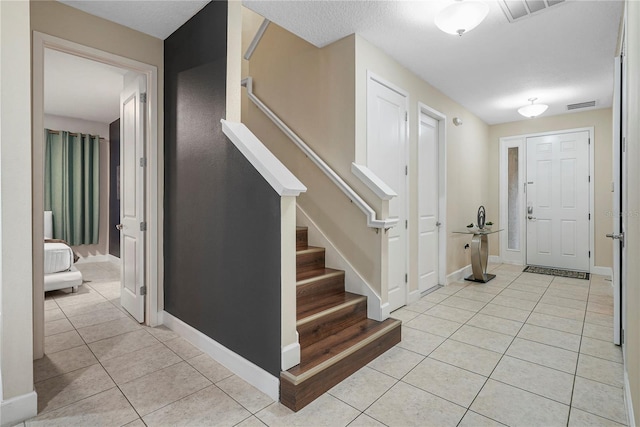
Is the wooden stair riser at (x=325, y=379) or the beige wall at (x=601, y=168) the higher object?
the beige wall at (x=601, y=168)

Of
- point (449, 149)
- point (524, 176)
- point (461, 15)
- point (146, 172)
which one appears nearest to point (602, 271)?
point (524, 176)

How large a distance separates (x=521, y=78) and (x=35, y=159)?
5009mm

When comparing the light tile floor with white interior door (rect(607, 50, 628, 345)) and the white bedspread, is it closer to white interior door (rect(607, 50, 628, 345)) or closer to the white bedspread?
white interior door (rect(607, 50, 628, 345))

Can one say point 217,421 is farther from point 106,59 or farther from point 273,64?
point 273,64

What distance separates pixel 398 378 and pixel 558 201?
5173 mm

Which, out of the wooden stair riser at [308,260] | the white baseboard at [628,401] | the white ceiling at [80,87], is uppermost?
the white ceiling at [80,87]

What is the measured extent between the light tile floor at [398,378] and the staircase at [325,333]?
0.26ft

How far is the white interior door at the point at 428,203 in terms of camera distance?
13.1ft

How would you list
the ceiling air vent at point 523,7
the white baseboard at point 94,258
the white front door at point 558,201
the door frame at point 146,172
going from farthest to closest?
the white baseboard at point 94,258 → the white front door at point 558,201 → the ceiling air vent at point 523,7 → the door frame at point 146,172

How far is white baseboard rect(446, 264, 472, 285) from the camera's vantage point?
4.59 metres

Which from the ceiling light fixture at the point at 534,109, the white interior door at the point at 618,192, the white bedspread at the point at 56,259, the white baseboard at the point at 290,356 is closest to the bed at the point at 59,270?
the white bedspread at the point at 56,259

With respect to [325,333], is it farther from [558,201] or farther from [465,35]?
[558,201]

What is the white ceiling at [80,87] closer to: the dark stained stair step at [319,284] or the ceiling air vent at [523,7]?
the dark stained stair step at [319,284]

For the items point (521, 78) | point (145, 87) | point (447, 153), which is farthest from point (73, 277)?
point (521, 78)
